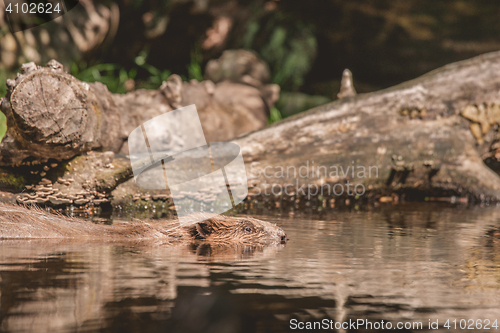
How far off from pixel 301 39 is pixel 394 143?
5783mm

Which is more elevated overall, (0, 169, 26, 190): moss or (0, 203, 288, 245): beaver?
(0, 169, 26, 190): moss

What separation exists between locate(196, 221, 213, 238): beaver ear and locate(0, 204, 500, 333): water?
246mm

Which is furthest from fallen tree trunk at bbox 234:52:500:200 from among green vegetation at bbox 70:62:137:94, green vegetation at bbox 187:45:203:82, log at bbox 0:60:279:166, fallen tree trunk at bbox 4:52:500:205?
green vegetation at bbox 187:45:203:82

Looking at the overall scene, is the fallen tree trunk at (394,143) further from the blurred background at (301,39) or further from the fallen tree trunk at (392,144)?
the blurred background at (301,39)

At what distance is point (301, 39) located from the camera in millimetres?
11438

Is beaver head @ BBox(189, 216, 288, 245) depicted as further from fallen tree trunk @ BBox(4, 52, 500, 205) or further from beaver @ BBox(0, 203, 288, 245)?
fallen tree trunk @ BBox(4, 52, 500, 205)

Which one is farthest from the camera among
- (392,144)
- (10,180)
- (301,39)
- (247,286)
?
(301,39)

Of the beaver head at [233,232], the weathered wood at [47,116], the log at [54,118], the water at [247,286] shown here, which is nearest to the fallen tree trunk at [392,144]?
the log at [54,118]

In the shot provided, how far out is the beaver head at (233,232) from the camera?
3346 millimetres

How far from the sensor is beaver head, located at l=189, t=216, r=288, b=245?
3346 mm

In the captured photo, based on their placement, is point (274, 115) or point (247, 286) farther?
point (274, 115)

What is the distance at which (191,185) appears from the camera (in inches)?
216

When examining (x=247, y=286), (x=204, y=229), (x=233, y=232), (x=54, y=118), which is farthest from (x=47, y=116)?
(x=247, y=286)

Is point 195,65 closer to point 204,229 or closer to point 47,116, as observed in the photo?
point 47,116
